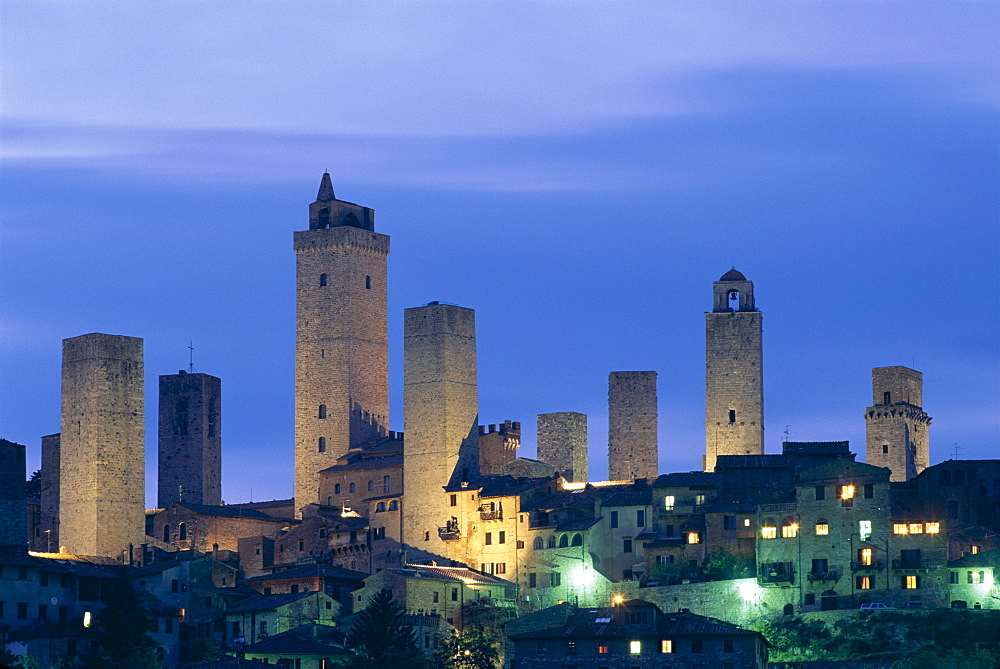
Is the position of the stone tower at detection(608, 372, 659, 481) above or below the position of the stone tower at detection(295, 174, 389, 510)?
below

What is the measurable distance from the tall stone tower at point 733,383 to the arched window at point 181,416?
25.3 metres

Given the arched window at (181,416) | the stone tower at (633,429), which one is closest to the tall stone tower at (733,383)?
the stone tower at (633,429)

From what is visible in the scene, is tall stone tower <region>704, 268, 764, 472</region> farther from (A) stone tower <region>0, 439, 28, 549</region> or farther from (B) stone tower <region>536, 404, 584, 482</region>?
A: (A) stone tower <region>0, 439, 28, 549</region>

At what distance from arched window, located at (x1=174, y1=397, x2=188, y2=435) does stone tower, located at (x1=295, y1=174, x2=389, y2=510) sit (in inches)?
209

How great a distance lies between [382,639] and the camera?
3406 inches

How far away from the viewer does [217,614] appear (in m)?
95.9

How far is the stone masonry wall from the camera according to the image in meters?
115

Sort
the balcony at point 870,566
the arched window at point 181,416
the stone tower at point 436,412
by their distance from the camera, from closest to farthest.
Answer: the balcony at point 870,566, the stone tower at point 436,412, the arched window at point 181,416

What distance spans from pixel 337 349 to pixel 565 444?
1187 centimetres

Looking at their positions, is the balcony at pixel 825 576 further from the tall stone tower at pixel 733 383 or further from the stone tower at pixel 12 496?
the stone tower at pixel 12 496

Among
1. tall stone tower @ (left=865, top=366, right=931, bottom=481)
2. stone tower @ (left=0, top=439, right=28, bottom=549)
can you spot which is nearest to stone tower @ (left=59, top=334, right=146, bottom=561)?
stone tower @ (left=0, top=439, right=28, bottom=549)

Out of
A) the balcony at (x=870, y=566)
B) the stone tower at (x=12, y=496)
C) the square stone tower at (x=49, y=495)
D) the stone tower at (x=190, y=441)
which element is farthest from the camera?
the stone tower at (x=190, y=441)

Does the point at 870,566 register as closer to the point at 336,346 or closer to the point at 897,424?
the point at 897,424

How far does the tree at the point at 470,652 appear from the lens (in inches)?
3506
